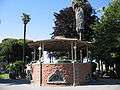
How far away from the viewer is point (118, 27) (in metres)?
39.6

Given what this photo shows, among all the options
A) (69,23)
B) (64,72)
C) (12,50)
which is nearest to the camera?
(64,72)

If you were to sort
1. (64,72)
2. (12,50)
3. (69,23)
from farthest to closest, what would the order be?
(12,50)
(69,23)
(64,72)

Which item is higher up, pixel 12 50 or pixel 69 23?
pixel 69 23

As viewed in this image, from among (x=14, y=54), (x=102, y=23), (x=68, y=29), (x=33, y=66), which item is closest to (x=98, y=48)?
(x=102, y=23)

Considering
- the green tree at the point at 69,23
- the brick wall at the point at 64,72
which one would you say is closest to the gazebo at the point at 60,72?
the brick wall at the point at 64,72

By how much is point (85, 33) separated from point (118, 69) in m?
6.71

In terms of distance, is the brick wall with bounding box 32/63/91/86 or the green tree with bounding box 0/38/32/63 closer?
the brick wall with bounding box 32/63/91/86

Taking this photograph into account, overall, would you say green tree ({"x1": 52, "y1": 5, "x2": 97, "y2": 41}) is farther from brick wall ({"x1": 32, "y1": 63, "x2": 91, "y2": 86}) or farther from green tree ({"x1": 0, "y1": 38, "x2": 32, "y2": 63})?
green tree ({"x1": 0, "y1": 38, "x2": 32, "y2": 63})

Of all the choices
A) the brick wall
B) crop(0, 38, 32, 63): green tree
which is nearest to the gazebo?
the brick wall

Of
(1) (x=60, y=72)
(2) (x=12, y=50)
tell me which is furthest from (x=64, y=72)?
(2) (x=12, y=50)

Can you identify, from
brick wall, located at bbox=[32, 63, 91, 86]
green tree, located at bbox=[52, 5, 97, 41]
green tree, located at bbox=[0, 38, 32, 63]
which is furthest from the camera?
green tree, located at bbox=[0, 38, 32, 63]

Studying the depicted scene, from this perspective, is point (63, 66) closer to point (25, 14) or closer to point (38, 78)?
point (38, 78)

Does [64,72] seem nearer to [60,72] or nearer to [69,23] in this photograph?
[60,72]

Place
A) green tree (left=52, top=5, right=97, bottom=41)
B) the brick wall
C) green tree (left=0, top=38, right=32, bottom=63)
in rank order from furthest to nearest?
1. green tree (left=0, top=38, right=32, bottom=63)
2. green tree (left=52, top=5, right=97, bottom=41)
3. the brick wall
